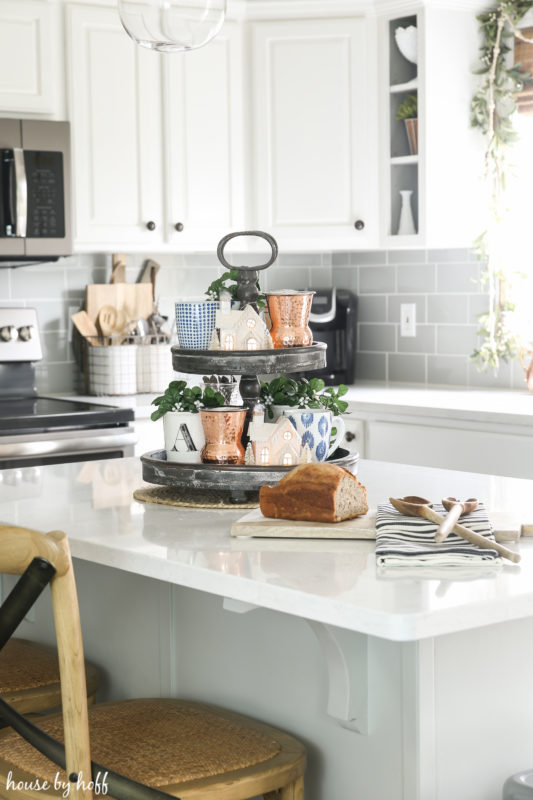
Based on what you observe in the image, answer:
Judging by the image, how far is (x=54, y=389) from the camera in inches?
174

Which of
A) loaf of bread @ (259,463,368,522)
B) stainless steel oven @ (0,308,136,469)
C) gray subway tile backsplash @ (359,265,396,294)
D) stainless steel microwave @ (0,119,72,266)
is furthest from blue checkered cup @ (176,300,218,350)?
gray subway tile backsplash @ (359,265,396,294)

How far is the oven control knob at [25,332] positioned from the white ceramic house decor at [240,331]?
2263mm

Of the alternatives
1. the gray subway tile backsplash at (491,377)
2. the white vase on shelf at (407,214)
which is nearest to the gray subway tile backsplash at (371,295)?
the gray subway tile backsplash at (491,377)

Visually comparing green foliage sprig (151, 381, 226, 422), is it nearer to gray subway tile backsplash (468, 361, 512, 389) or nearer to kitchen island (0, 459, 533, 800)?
kitchen island (0, 459, 533, 800)

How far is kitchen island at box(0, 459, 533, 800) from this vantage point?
1.45 m

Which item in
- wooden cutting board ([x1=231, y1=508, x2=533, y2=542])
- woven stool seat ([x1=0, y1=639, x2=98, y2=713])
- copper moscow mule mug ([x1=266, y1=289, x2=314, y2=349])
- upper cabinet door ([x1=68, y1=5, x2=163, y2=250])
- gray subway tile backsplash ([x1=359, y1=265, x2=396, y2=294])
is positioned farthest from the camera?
gray subway tile backsplash ([x1=359, y1=265, x2=396, y2=294])

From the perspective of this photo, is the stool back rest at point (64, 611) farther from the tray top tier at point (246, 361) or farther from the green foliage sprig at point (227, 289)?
the green foliage sprig at point (227, 289)

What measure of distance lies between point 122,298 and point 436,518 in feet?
9.46

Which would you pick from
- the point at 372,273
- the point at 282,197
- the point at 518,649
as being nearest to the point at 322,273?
the point at 372,273

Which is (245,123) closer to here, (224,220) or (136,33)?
(224,220)

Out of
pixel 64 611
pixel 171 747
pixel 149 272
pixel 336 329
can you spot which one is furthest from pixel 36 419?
pixel 64 611

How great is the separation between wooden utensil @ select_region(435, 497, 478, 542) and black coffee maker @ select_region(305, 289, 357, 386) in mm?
2772

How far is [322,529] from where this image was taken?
1.77 metres

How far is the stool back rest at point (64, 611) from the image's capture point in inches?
58.2
